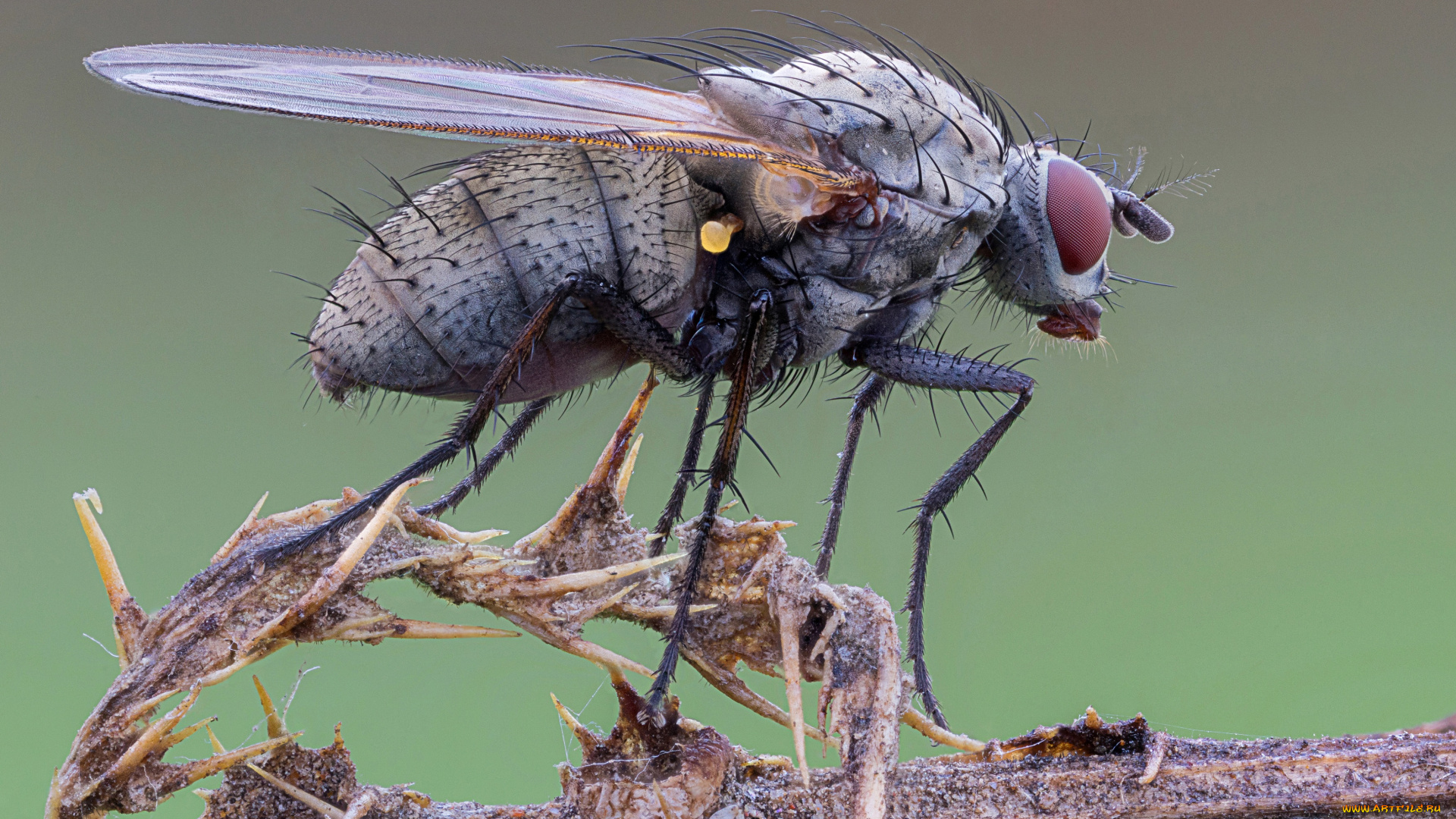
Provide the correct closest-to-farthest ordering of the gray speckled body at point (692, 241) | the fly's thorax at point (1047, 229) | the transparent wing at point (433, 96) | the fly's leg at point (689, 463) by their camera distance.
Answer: the transparent wing at point (433, 96) → the gray speckled body at point (692, 241) → the fly's leg at point (689, 463) → the fly's thorax at point (1047, 229)

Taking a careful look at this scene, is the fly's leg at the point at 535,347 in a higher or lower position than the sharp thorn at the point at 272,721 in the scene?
higher

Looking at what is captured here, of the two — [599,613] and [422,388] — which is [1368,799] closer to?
[599,613]

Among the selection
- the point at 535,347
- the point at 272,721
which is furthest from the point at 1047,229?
the point at 272,721

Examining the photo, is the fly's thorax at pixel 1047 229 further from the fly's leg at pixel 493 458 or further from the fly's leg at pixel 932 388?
the fly's leg at pixel 493 458

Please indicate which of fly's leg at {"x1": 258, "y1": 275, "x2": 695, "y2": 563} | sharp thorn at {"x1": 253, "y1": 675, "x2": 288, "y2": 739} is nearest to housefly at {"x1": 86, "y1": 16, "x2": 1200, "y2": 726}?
fly's leg at {"x1": 258, "y1": 275, "x2": 695, "y2": 563}

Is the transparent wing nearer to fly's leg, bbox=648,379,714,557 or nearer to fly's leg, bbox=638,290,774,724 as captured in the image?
fly's leg, bbox=638,290,774,724

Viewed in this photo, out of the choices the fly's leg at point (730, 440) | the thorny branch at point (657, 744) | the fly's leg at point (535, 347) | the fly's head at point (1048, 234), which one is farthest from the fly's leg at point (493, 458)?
the fly's head at point (1048, 234)

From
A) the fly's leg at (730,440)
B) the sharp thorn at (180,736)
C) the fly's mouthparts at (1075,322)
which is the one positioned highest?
the fly's mouthparts at (1075,322)
